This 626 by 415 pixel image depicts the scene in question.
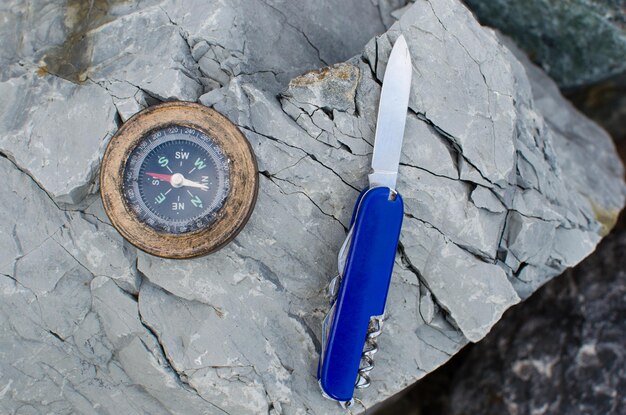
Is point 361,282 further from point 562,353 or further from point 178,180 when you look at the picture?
point 562,353

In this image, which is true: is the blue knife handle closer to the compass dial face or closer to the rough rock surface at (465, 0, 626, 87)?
the compass dial face

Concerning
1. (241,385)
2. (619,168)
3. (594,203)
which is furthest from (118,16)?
(619,168)

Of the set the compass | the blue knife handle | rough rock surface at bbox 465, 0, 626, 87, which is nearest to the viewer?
the compass

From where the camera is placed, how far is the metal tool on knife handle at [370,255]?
290cm

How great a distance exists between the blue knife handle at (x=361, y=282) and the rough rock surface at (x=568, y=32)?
1.70m

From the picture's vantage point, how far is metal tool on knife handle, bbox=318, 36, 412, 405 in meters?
2.90

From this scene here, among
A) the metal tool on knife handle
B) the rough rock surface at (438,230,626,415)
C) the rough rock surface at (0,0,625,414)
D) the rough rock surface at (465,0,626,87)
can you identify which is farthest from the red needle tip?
the rough rock surface at (438,230,626,415)

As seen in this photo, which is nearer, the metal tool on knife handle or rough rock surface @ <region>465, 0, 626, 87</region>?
the metal tool on knife handle

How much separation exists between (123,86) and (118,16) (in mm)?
401

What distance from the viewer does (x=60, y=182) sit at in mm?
2920

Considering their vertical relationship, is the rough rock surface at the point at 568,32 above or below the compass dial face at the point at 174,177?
above

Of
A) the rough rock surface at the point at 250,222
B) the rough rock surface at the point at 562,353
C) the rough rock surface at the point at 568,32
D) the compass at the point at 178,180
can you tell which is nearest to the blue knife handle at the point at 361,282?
the rough rock surface at the point at 250,222

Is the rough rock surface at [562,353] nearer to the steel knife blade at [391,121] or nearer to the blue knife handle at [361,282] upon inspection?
the blue knife handle at [361,282]

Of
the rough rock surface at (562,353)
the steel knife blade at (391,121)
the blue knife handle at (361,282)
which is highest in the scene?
the steel knife blade at (391,121)
